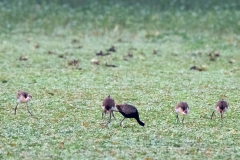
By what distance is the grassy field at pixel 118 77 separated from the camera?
603 cm

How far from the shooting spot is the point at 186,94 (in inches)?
340

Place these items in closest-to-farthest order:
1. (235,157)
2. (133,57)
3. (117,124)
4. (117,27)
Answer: (235,157), (117,124), (133,57), (117,27)

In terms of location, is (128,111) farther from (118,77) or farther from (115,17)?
(115,17)

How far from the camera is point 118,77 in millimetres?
10016

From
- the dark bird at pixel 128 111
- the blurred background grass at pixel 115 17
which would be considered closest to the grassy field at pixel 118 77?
the blurred background grass at pixel 115 17

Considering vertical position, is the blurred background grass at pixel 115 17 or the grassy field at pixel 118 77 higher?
the blurred background grass at pixel 115 17

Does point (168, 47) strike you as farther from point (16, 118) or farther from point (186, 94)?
point (16, 118)

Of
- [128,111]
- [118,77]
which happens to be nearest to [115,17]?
[118,77]

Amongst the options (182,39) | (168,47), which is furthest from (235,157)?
(182,39)

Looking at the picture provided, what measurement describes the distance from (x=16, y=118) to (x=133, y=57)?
5.38 meters

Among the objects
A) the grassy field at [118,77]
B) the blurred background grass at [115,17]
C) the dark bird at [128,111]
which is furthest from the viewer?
the blurred background grass at [115,17]

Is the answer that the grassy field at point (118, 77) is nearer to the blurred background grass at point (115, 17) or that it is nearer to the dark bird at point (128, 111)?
the blurred background grass at point (115, 17)

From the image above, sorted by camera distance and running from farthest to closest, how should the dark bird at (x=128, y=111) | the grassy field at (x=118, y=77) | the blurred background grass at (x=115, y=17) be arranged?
the blurred background grass at (x=115, y=17) → the dark bird at (x=128, y=111) → the grassy field at (x=118, y=77)

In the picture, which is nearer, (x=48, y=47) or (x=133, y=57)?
(x=133, y=57)
